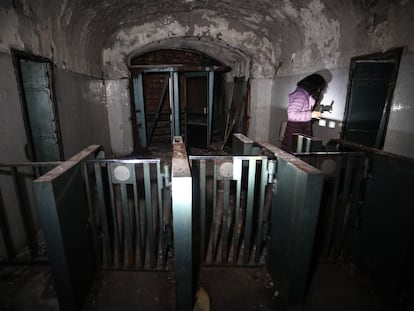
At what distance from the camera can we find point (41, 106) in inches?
116

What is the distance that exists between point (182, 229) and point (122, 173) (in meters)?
0.71

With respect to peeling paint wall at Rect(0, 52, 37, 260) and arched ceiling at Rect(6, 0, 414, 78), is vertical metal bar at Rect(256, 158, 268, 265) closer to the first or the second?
arched ceiling at Rect(6, 0, 414, 78)

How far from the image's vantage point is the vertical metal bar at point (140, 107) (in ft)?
19.3

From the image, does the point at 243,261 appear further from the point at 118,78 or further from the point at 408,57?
the point at 118,78

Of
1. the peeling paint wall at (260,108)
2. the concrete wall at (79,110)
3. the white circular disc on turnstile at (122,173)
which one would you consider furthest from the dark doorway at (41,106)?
the peeling paint wall at (260,108)

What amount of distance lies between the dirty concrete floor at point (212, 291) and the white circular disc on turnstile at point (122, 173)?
943 mm

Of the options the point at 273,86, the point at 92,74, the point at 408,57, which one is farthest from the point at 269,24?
the point at 92,74

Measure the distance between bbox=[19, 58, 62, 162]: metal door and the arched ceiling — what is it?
449mm

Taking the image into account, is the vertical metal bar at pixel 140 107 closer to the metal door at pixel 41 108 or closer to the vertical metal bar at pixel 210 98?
the vertical metal bar at pixel 210 98

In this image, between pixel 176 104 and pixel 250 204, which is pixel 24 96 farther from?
pixel 176 104

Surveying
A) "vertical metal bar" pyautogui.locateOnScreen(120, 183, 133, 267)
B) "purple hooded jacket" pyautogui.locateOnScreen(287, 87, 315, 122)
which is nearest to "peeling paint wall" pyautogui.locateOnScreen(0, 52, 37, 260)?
"vertical metal bar" pyautogui.locateOnScreen(120, 183, 133, 267)

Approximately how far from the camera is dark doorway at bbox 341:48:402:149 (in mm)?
2969

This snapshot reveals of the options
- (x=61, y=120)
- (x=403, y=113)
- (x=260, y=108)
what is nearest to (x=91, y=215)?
(x=61, y=120)

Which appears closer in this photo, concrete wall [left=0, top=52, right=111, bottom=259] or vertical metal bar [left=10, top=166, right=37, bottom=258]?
vertical metal bar [left=10, top=166, right=37, bottom=258]
